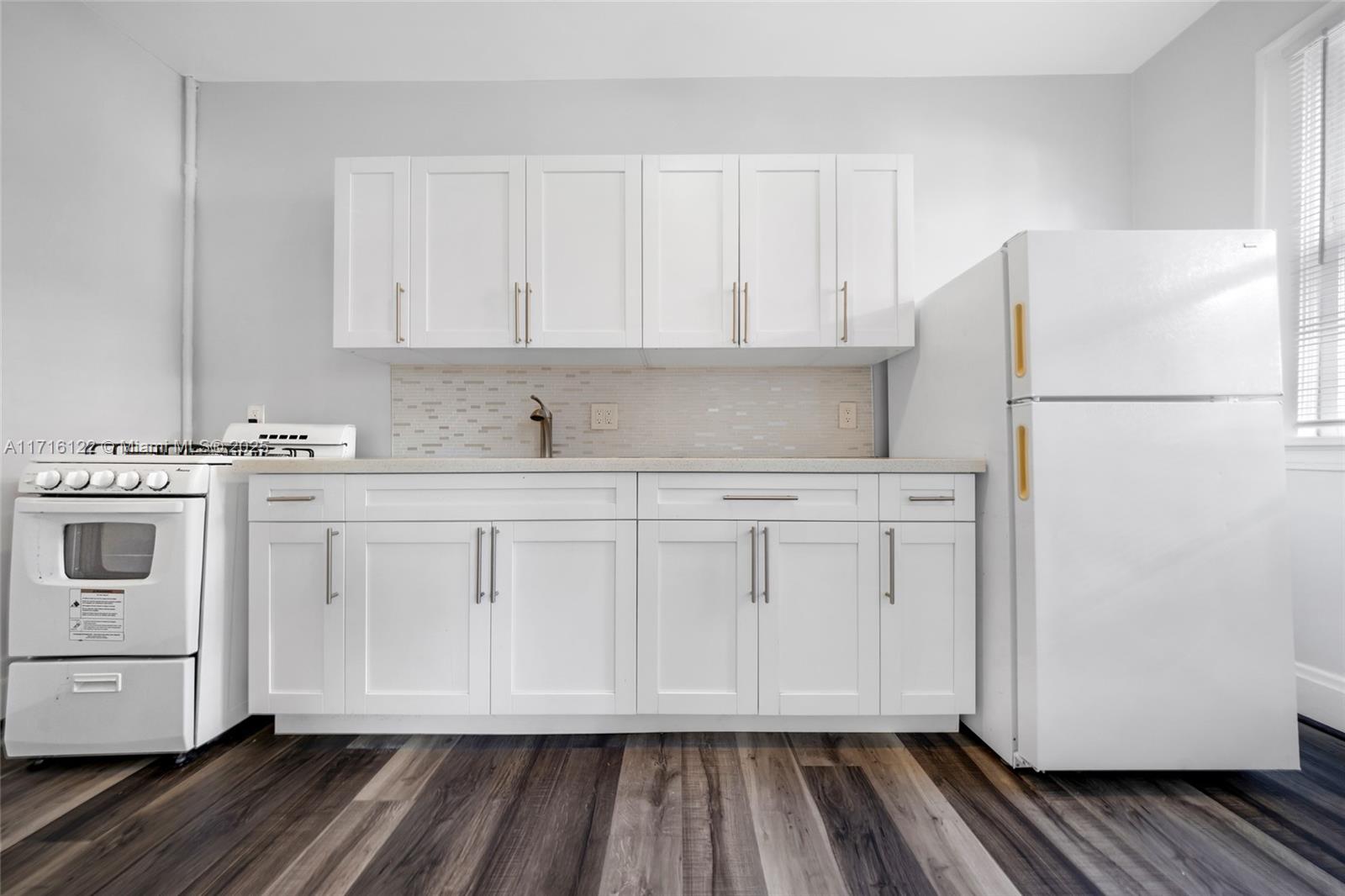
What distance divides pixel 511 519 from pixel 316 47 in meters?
2.09

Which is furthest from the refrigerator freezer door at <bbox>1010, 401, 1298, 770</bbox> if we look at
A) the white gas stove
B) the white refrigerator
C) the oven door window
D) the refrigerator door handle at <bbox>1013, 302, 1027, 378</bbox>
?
the oven door window

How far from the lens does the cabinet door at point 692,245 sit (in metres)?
2.19

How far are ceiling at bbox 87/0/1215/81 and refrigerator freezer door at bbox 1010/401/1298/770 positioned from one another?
1.64 metres

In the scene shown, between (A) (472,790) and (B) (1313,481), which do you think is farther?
(B) (1313,481)

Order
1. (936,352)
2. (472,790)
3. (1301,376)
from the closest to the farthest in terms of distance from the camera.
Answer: (472,790)
(1301,376)
(936,352)

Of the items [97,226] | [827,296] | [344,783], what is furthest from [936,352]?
[97,226]

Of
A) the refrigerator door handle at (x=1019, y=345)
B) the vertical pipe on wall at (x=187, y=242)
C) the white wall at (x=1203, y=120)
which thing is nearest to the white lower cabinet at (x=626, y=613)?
the refrigerator door handle at (x=1019, y=345)

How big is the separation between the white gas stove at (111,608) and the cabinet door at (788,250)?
190cm

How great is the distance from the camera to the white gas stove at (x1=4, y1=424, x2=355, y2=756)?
5.59 ft

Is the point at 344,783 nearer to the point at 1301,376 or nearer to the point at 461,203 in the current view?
the point at 461,203

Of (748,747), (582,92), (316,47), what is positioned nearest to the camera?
(748,747)

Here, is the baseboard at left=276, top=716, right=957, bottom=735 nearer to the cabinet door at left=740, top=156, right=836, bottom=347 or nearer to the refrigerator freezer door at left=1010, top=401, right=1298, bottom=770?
the refrigerator freezer door at left=1010, top=401, right=1298, bottom=770

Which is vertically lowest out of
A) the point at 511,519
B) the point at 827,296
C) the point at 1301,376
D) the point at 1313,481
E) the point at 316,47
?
the point at 511,519

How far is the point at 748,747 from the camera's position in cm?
184
